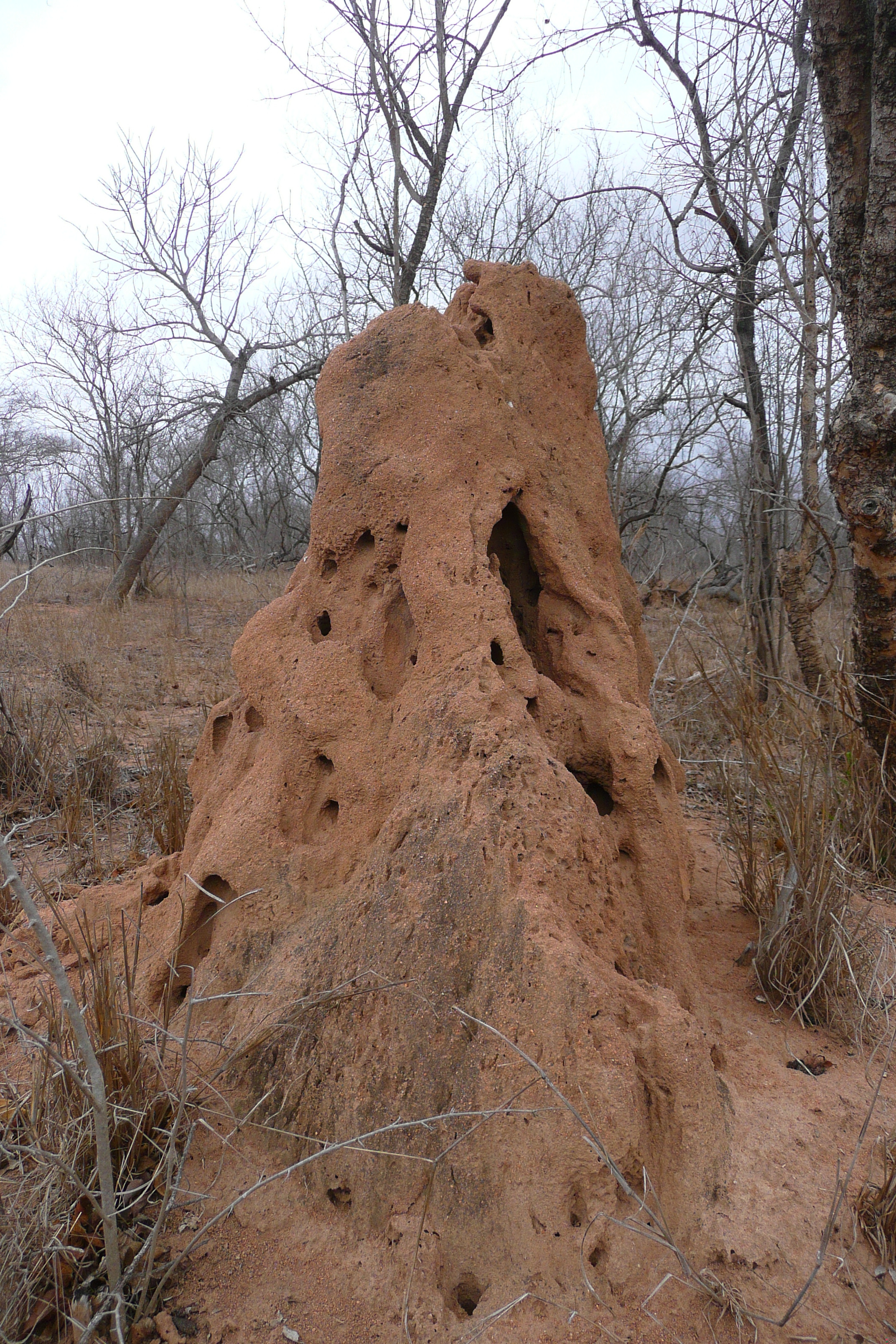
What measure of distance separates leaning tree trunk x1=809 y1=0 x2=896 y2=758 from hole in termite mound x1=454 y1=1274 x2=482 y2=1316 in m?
2.06

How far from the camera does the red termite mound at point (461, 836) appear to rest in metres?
1.52

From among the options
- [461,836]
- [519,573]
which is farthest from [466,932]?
[519,573]

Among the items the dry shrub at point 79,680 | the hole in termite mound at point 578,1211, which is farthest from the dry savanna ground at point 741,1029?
the dry shrub at point 79,680

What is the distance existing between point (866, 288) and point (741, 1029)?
2.51 metres

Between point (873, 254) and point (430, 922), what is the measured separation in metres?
2.73

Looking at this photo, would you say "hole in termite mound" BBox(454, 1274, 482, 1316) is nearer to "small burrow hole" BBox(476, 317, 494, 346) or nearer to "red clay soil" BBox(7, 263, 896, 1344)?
"red clay soil" BBox(7, 263, 896, 1344)

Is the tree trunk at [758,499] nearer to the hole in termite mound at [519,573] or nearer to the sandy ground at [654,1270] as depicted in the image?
the hole in termite mound at [519,573]

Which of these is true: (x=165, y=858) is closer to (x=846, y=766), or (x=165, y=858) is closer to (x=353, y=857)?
(x=353, y=857)

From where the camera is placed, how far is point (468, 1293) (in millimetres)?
1438

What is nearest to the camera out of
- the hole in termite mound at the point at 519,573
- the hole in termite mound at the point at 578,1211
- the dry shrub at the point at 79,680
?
the hole in termite mound at the point at 578,1211

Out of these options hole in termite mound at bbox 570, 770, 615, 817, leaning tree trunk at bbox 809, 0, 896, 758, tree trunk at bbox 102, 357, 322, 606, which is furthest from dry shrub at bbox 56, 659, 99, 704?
leaning tree trunk at bbox 809, 0, 896, 758

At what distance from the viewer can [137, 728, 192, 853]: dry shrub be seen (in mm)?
3197

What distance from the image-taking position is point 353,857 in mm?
1937

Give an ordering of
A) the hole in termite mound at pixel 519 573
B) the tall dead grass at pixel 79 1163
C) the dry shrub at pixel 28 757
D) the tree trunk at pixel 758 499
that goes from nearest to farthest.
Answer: the tall dead grass at pixel 79 1163
the hole in termite mound at pixel 519 573
the dry shrub at pixel 28 757
the tree trunk at pixel 758 499
